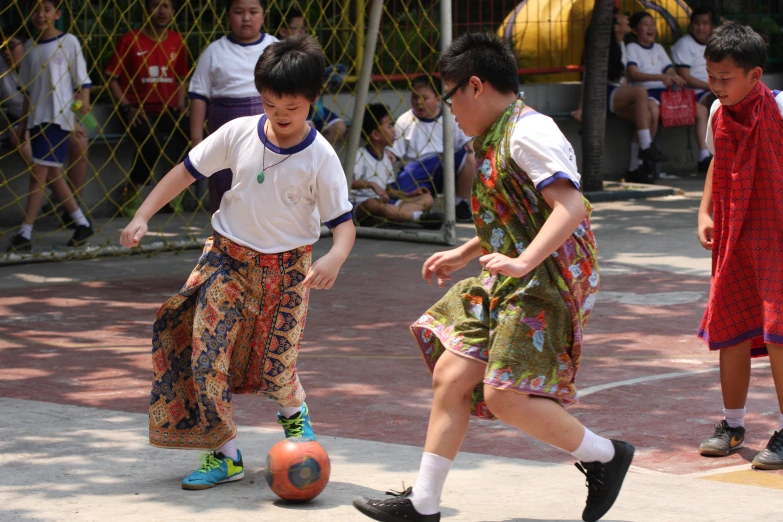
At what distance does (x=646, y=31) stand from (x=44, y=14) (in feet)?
24.1

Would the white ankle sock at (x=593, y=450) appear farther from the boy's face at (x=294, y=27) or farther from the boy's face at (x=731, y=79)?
the boy's face at (x=294, y=27)

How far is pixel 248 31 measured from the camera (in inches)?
295

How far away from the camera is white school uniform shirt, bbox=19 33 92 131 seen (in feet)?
31.6

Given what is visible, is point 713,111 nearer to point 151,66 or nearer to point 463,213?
point 463,213

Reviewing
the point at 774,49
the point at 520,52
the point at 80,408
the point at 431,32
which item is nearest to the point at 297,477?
the point at 80,408

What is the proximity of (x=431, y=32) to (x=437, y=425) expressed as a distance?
8.87 metres

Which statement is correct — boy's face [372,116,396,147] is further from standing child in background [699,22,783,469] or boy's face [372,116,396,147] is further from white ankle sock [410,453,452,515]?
white ankle sock [410,453,452,515]

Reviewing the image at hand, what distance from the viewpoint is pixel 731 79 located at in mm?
4773

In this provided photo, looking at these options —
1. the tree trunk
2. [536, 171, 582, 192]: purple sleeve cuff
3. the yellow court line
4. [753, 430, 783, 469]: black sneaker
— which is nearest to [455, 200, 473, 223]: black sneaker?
the tree trunk

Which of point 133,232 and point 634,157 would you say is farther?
point 634,157

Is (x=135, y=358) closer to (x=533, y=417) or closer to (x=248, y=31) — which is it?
(x=248, y=31)

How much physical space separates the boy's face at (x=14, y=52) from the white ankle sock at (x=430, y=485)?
22.8ft

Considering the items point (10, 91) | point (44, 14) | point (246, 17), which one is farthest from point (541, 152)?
point (10, 91)

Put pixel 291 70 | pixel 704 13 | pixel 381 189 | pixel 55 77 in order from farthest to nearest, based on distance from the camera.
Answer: pixel 704 13 → pixel 381 189 → pixel 55 77 → pixel 291 70
